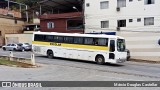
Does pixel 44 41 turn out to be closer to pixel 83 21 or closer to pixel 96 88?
pixel 83 21

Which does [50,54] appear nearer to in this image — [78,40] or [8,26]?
[78,40]

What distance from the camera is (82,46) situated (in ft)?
101

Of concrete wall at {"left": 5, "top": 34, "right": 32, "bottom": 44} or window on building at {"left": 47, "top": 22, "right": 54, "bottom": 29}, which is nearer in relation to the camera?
window on building at {"left": 47, "top": 22, "right": 54, "bottom": 29}

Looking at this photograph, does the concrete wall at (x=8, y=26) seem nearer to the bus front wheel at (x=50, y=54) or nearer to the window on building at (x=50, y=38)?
the window on building at (x=50, y=38)

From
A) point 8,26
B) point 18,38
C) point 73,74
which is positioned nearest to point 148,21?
point 73,74

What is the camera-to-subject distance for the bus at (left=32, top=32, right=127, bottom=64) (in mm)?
28555

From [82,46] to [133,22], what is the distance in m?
12.3

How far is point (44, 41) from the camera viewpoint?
33.9m

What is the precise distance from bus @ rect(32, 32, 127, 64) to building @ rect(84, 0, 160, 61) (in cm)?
1022

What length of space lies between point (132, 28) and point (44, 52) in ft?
43.3

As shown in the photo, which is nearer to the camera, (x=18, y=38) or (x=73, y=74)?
(x=73, y=74)

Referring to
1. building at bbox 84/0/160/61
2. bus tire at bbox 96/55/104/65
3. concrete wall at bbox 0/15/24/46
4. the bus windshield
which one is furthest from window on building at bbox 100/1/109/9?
concrete wall at bbox 0/15/24/46

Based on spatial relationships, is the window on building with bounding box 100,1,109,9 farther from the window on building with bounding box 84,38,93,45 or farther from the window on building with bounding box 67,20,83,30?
the window on building with bounding box 84,38,93,45

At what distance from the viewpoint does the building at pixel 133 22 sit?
126 feet
